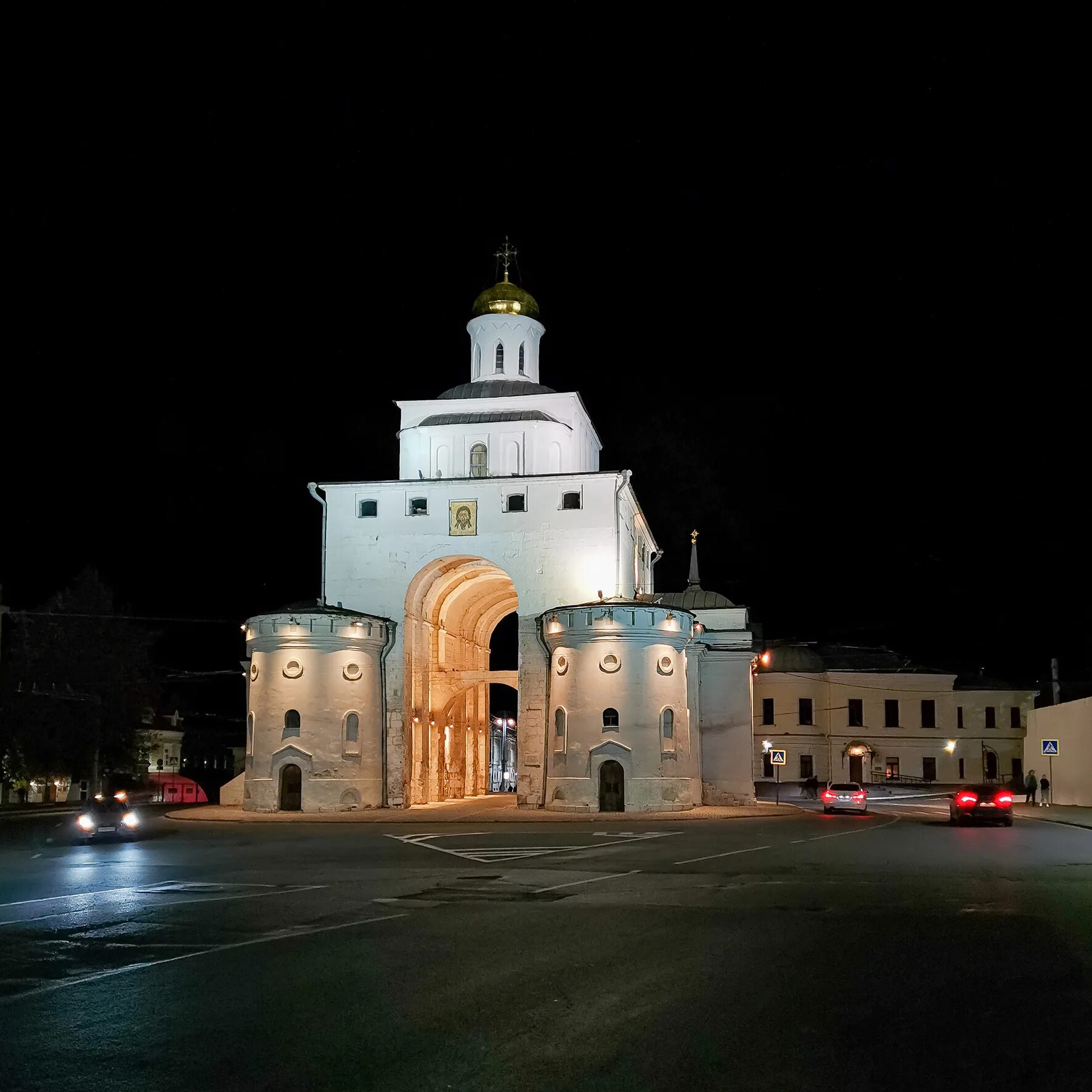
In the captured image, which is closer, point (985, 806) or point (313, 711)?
point (985, 806)

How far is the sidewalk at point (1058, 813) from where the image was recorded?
91.9 ft

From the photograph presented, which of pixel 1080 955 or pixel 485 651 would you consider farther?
pixel 485 651

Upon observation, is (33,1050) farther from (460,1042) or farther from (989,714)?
(989,714)

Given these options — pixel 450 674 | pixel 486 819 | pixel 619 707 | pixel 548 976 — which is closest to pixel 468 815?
pixel 486 819

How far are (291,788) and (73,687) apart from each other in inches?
627

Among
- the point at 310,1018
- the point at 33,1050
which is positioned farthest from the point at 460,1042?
the point at 33,1050

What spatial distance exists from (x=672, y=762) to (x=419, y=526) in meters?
12.0

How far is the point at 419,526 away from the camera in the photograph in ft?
134

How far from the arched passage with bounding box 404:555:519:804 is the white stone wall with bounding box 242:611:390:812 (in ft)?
6.76

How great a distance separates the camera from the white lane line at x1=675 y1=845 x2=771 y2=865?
1802cm

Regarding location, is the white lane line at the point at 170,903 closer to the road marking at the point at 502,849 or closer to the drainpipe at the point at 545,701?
the road marking at the point at 502,849

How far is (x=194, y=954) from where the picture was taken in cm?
941

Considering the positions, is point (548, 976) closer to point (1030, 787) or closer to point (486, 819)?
point (486, 819)

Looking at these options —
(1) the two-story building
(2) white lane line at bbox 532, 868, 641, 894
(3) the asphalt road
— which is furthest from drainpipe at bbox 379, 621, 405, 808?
(1) the two-story building
